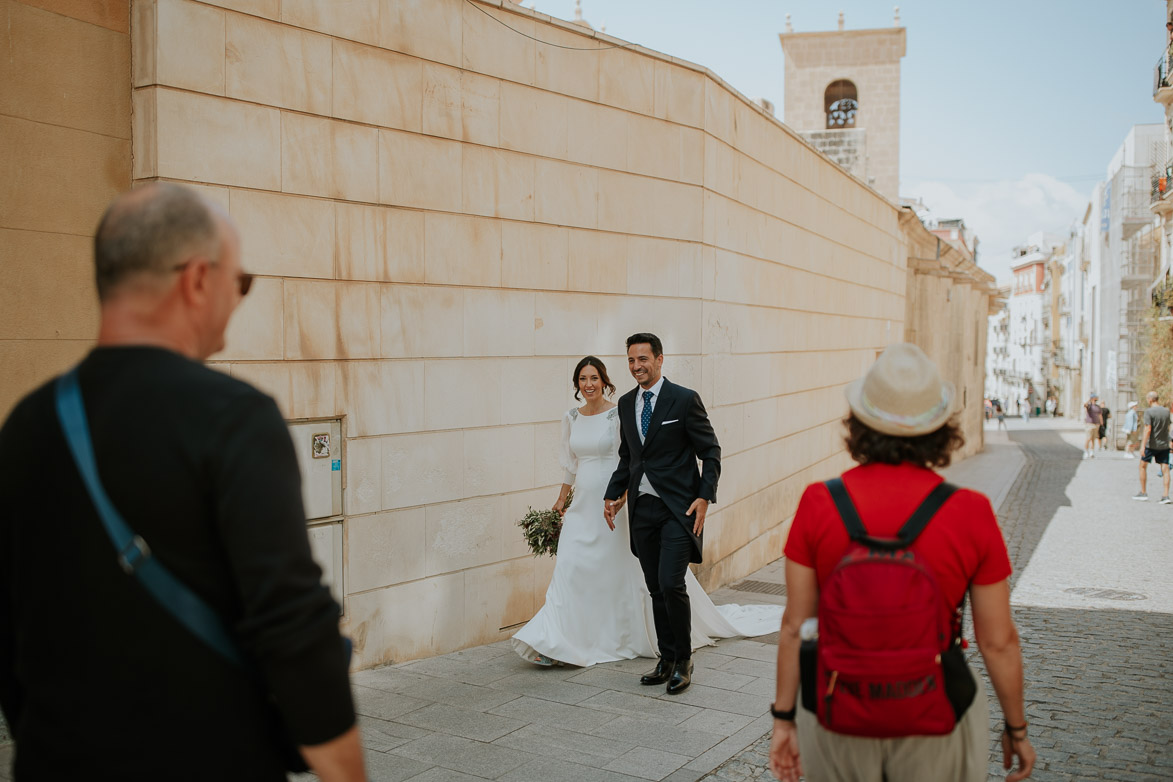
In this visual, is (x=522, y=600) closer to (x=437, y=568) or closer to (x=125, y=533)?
(x=437, y=568)

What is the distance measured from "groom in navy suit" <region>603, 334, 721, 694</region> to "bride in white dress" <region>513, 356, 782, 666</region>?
348mm

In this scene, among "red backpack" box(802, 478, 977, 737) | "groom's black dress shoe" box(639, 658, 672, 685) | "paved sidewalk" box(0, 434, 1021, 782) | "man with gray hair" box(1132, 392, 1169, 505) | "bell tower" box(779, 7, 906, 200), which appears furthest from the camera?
"bell tower" box(779, 7, 906, 200)

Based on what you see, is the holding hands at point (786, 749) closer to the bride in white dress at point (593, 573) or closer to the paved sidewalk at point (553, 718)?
the paved sidewalk at point (553, 718)

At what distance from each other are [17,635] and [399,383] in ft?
16.1

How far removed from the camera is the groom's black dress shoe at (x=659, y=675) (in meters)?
6.13

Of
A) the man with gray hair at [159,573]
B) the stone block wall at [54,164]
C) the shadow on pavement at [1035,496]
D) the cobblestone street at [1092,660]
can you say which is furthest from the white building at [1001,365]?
the man with gray hair at [159,573]

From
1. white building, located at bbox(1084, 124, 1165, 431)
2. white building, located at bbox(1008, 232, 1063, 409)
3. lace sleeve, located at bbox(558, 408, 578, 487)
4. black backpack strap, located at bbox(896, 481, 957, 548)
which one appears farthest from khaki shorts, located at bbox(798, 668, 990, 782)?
white building, located at bbox(1008, 232, 1063, 409)

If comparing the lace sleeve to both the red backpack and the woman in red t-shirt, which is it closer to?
the woman in red t-shirt

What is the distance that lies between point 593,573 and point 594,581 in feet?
0.18

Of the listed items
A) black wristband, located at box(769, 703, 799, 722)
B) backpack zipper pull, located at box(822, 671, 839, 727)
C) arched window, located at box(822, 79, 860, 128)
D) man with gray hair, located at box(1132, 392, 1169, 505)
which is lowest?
man with gray hair, located at box(1132, 392, 1169, 505)

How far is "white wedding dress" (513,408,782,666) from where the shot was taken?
653 cm

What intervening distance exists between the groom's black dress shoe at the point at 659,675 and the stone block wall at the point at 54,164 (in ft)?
11.7

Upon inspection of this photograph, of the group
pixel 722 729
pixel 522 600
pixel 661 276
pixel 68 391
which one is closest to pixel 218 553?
pixel 68 391

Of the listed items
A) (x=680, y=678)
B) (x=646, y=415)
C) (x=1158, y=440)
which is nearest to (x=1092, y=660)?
(x=680, y=678)
